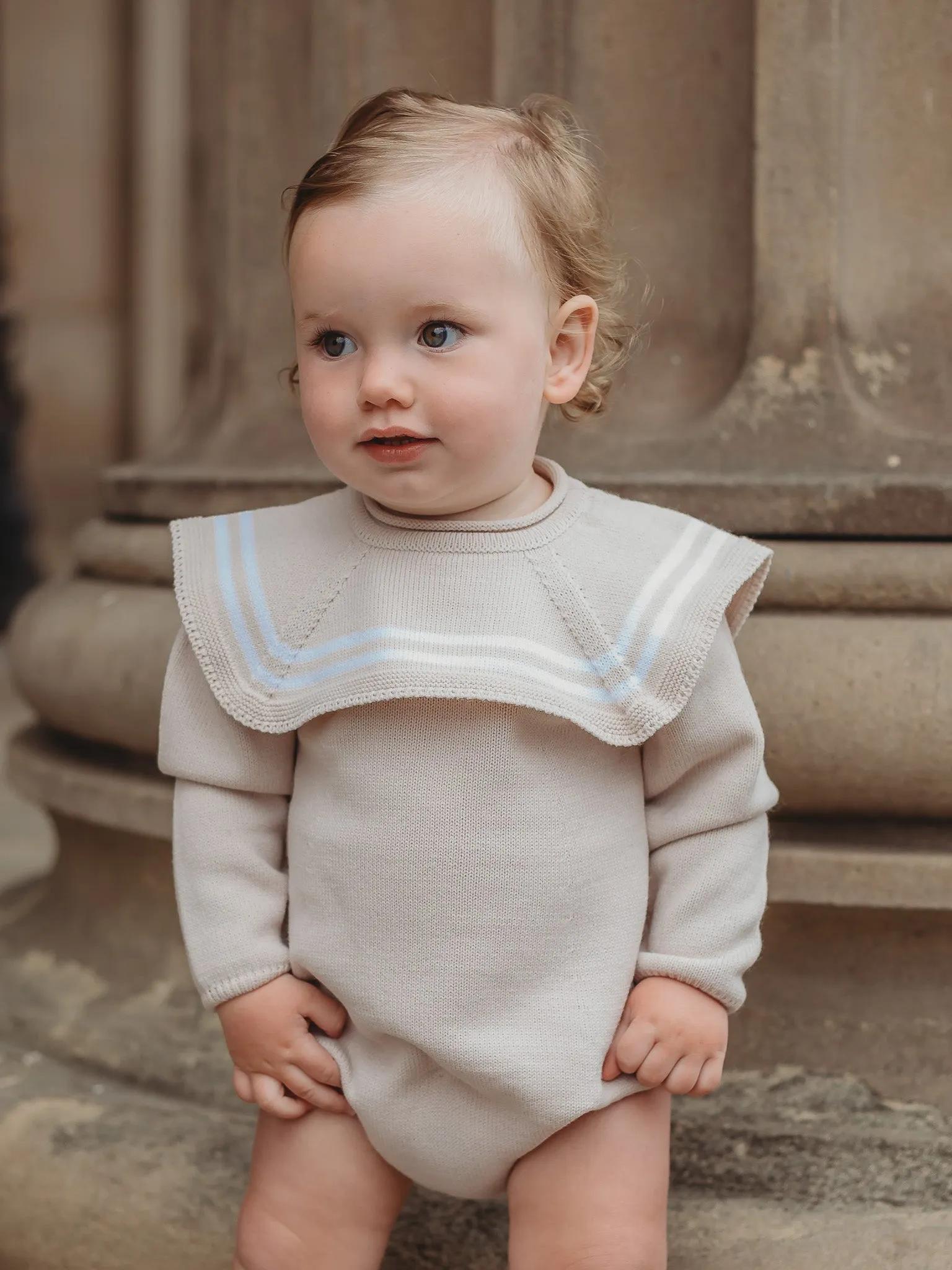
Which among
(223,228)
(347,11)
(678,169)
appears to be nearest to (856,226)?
(678,169)

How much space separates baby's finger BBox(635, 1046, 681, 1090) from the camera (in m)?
1.39

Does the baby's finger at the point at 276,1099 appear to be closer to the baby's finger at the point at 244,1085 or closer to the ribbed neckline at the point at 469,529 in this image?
the baby's finger at the point at 244,1085

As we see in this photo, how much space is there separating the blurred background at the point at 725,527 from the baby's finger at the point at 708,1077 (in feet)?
0.82

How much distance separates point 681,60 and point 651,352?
37 centimetres

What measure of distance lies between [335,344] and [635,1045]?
687mm

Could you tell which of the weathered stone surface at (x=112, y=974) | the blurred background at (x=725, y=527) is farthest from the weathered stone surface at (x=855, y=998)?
the weathered stone surface at (x=112, y=974)

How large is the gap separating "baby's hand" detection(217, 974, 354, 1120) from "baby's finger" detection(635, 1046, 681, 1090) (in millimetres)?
281

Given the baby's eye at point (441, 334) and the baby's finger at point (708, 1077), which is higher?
the baby's eye at point (441, 334)

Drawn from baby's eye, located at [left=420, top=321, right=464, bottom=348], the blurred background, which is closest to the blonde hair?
baby's eye, located at [left=420, top=321, right=464, bottom=348]

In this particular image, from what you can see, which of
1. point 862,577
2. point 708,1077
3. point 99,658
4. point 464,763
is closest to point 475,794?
point 464,763

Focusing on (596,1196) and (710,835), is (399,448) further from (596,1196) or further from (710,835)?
(596,1196)

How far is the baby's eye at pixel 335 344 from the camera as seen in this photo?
→ 4.46 ft

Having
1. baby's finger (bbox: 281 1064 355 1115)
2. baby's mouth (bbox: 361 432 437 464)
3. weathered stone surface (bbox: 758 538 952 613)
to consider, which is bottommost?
baby's finger (bbox: 281 1064 355 1115)

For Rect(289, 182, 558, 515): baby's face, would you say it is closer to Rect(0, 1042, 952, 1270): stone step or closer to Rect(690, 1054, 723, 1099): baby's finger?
Rect(690, 1054, 723, 1099): baby's finger
